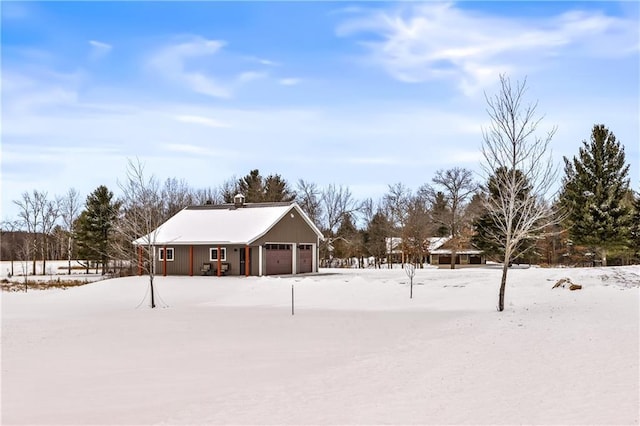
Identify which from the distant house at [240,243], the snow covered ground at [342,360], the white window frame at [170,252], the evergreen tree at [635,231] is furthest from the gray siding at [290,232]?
the evergreen tree at [635,231]

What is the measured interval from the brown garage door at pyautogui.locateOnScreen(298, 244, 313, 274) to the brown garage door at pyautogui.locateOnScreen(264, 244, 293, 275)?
3.33ft

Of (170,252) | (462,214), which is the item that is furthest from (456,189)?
(170,252)

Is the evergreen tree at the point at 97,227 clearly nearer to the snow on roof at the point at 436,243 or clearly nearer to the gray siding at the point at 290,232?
the gray siding at the point at 290,232

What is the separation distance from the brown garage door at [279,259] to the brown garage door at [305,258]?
101 centimetres

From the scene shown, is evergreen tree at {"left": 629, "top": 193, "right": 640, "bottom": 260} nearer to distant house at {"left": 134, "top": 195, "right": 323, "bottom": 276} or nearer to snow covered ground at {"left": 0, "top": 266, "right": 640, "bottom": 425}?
snow covered ground at {"left": 0, "top": 266, "right": 640, "bottom": 425}

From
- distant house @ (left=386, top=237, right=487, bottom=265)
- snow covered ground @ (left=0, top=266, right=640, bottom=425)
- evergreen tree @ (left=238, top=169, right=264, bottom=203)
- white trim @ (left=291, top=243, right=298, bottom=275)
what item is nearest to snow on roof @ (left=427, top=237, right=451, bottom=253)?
distant house @ (left=386, top=237, right=487, bottom=265)

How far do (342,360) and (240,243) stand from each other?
22255 mm

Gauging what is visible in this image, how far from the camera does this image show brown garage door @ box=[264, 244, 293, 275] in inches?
1409

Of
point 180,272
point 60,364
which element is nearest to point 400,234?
point 180,272

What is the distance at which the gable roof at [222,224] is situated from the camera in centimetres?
3528

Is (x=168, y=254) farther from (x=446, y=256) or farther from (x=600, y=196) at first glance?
(x=446, y=256)

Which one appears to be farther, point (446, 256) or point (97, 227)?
point (446, 256)

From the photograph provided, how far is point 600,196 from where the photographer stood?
3800 centimetres

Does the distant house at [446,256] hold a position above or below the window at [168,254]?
below
